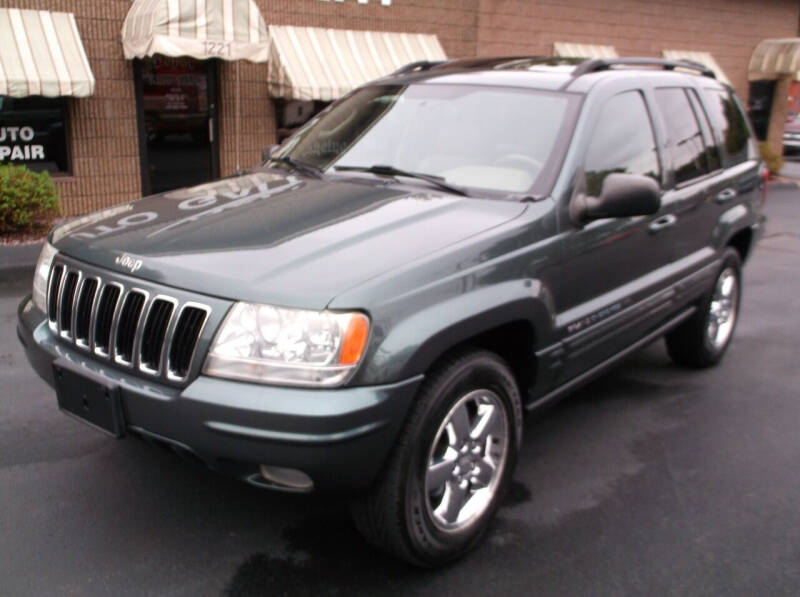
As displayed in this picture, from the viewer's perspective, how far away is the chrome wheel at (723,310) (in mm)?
5105

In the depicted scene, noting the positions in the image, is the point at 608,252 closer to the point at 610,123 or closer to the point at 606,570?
the point at 610,123

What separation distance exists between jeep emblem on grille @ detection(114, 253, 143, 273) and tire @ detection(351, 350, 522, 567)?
108cm

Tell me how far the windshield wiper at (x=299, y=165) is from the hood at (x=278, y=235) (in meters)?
0.21

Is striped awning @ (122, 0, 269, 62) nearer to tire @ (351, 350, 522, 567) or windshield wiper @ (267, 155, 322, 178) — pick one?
windshield wiper @ (267, 155, 322, 178)

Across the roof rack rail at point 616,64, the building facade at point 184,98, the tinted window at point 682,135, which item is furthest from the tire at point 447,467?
the building facade at point 184,98

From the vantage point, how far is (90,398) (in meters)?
2.80

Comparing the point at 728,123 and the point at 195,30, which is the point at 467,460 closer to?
the point at 728,123

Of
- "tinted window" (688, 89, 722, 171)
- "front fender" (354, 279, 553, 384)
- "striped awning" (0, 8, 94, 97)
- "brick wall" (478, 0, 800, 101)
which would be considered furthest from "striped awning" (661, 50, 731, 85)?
"front fender" (354, 279, 553, 384)

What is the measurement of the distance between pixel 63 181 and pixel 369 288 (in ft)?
28.8

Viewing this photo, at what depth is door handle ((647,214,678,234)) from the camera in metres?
3.98

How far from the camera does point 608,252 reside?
3623mm

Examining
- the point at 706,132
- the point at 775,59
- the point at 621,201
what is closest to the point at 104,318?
the point at 621,201

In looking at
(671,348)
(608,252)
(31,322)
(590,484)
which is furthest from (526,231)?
(671,348)

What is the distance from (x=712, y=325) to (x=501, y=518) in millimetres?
2520
